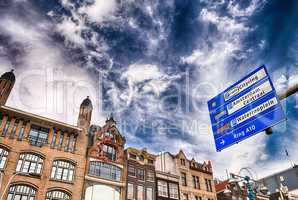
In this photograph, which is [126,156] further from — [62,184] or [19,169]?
[19,169]

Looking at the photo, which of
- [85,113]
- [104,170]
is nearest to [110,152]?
[104,170]

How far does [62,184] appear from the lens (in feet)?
94.1

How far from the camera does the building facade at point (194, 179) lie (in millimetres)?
40281

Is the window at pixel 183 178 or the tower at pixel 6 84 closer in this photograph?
the tower at pixel 6 84

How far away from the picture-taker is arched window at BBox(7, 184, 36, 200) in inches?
1002

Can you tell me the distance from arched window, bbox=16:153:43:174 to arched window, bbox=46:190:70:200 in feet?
9.63

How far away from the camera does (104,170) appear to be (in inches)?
1291

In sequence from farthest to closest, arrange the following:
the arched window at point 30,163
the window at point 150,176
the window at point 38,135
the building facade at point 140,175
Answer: the window at point 150,176 → the building facade at point 140,175 → the window at point 38,135 → the arched window at point 30,163

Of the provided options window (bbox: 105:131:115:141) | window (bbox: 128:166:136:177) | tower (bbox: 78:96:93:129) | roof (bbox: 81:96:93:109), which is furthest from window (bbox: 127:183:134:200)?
roof (bbox: 81:96:93:109)

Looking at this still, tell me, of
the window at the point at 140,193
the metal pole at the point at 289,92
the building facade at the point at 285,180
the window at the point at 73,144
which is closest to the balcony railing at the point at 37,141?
the window at the point at 73,144

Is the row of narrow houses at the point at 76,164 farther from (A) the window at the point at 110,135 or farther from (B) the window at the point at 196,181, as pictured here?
(B) the window at the point at 196,181

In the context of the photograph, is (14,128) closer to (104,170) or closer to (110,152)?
(104,170)

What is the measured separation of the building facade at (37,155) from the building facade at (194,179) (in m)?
18.2

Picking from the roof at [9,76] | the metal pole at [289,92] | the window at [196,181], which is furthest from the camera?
the window at [196,181]
